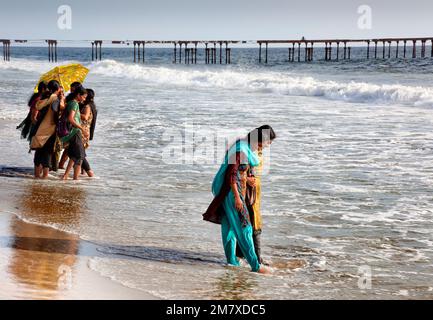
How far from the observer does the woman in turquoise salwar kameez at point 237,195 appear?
642 centimetres

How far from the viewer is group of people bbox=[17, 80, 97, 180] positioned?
10438mm

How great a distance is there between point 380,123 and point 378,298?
47.2 ft

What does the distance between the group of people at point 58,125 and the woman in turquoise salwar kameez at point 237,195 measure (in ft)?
14.0

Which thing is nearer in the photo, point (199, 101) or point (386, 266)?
point (386, 266)

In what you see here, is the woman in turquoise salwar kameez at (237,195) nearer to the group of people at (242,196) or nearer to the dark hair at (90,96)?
the group of people at (242,196)

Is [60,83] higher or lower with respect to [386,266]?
higher

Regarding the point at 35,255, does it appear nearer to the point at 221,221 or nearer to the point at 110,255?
the point at 110,255

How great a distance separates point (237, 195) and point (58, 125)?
481 centimetres

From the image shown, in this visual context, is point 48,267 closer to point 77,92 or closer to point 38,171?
point 77,92

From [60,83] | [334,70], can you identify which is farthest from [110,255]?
[334,70]

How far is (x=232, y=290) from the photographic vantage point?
612cm

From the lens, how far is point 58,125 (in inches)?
→ 418

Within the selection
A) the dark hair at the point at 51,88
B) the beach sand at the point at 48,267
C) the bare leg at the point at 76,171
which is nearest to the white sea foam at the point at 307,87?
the bare leg at the point at 76,171
